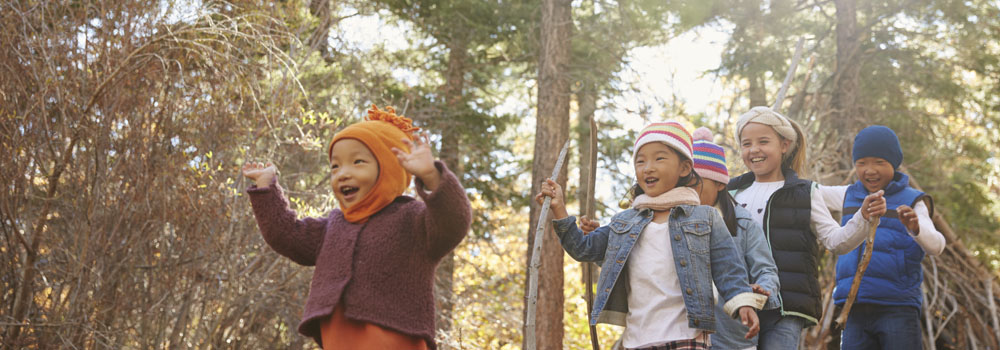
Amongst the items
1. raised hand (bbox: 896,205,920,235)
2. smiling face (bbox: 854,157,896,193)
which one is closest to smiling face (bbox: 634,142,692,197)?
raised hand (bbox: 896,205,920,235)

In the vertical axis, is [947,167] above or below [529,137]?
below

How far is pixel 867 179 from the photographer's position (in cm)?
403

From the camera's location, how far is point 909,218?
3535mm

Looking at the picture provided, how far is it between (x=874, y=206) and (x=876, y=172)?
830mm

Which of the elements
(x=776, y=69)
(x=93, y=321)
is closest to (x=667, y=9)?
(x=776, y=69)

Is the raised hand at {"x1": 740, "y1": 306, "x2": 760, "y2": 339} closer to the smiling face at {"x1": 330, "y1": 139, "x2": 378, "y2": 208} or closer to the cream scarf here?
the cream scarf

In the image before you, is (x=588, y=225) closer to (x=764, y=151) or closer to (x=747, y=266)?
(x=747, y=266)

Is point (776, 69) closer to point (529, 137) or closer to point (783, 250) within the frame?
point (529, 137)

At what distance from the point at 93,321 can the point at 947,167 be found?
39.0 ft

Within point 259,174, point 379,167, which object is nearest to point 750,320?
point 379,167

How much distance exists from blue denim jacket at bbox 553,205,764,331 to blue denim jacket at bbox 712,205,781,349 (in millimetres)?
114

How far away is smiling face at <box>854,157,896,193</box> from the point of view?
157 inches

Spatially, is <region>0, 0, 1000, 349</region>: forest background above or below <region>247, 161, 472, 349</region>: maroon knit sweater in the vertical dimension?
above

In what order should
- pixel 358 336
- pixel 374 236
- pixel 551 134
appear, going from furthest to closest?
pixel 551 134 → pixel 374 236 → pixel 358 336
